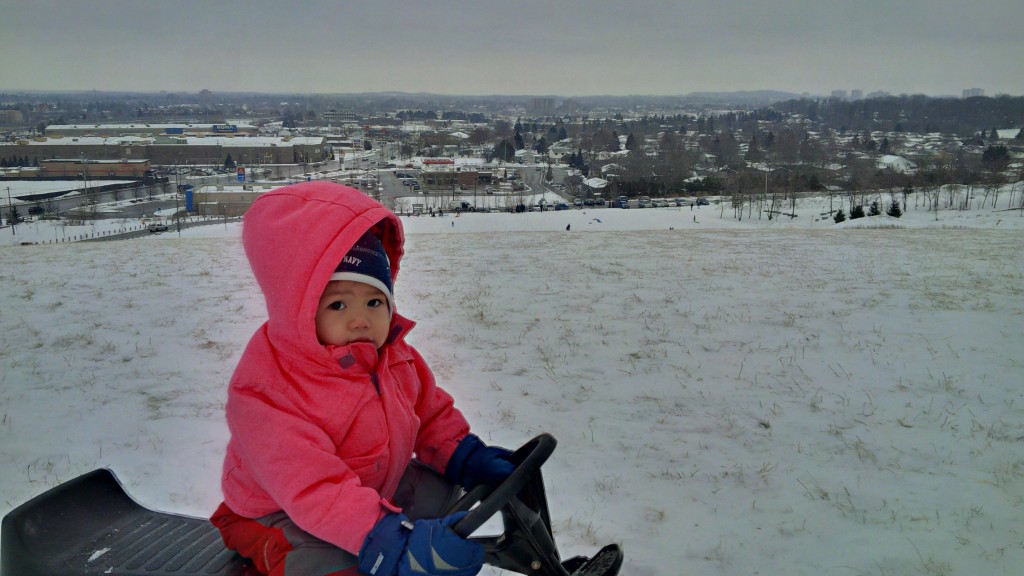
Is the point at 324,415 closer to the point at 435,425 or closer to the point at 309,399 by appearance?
the point at 309,399

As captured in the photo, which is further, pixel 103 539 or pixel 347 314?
pixel 103 539

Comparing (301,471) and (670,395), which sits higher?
(301,471)

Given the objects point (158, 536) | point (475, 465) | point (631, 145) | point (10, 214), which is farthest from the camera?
point (631, 145)

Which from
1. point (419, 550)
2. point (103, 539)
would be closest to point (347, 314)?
point (419, 550)

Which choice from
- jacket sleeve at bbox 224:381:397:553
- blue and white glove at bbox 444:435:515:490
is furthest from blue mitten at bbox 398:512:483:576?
blue and white glove at bbox 444:435:515:490

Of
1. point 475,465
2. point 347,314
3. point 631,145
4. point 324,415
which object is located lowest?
point 475,465

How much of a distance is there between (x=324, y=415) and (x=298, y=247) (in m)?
0.56

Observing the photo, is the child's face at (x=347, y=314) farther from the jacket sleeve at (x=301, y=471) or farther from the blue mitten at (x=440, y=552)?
the blue mitten at (x=440, y=552)

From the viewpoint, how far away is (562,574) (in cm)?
208

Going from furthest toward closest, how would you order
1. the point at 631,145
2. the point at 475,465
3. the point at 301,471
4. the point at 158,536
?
the point at 631,145 → the point at 158,536 → the point at 475,465 → the point at 301,471

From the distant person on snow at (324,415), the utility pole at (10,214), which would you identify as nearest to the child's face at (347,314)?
the distant person on snow at (324,415)

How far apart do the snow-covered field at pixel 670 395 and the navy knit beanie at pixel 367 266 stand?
6.82 feet

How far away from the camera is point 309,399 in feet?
7.25

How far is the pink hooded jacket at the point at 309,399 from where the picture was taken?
2064 mm
